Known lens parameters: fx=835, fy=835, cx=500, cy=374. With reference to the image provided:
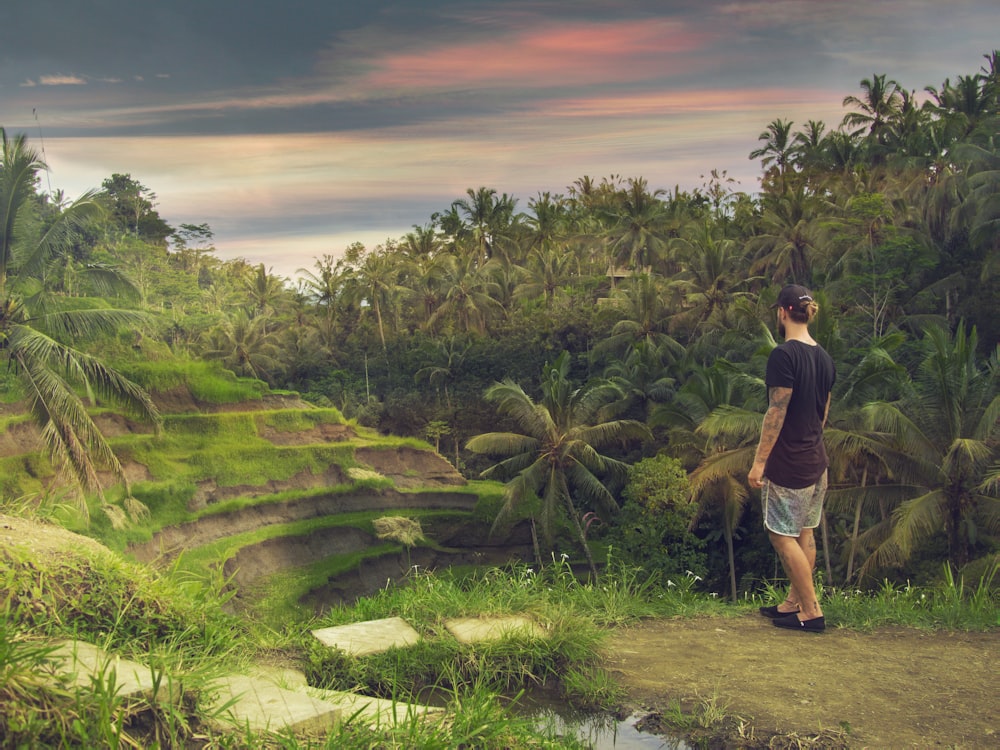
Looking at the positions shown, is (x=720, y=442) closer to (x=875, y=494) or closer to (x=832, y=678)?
(x=875, y=494)

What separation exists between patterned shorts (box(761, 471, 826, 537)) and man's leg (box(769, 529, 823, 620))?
57 mm

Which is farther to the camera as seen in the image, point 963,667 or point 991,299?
point 991,299

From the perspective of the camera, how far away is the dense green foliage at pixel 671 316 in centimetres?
1597

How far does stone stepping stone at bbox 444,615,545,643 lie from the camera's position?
454cm

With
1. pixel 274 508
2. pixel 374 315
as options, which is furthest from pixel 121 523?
pixel 374 315

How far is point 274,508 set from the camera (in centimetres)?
2942

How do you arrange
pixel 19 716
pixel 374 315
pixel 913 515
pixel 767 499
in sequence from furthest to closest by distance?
pixel 374 315
pixel 913 515
pixel 767 499
pixel 19 716

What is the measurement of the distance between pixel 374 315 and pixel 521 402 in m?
30.9

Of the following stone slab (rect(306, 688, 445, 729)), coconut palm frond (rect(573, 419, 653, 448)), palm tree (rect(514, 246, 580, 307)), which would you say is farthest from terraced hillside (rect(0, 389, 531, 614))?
stone slab (rect(306, 688, 445, 729))

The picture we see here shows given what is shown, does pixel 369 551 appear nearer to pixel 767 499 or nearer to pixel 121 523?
pixel 121 523

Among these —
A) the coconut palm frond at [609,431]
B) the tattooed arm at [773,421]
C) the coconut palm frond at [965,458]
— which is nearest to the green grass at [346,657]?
the tattooed arm at [773,421]

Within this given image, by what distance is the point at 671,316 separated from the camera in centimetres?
4041

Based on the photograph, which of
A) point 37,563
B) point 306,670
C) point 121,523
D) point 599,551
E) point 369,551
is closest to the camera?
point 37,563

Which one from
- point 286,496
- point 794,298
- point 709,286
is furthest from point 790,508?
point 709,286
